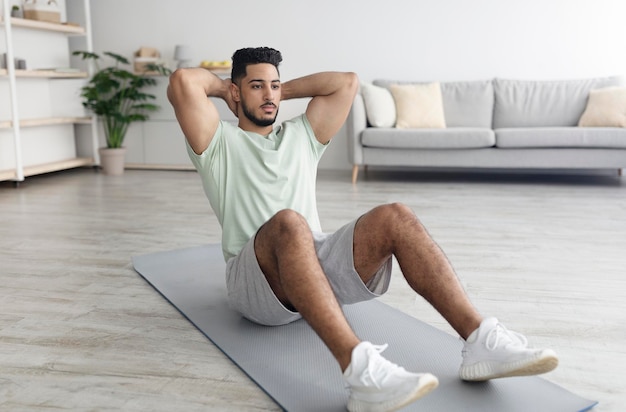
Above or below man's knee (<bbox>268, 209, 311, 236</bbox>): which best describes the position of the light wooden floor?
below

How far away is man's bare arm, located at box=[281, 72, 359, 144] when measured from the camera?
208cm

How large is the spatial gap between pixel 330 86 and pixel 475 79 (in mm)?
4024

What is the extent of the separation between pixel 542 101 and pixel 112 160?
12.5 feet

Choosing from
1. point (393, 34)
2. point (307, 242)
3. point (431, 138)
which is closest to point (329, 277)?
point (307, 242)

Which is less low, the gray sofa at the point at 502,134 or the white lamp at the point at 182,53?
the white lamp at the point at 182,53

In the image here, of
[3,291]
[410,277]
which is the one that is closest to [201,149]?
[410,277]

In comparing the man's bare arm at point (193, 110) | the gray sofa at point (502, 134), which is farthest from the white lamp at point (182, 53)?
the man's bare arm at point (193, 110)

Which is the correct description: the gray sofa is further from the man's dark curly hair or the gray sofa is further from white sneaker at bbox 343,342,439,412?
white sneaker at bbox 343,342,439,412

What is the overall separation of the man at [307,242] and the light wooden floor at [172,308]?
0.90ft

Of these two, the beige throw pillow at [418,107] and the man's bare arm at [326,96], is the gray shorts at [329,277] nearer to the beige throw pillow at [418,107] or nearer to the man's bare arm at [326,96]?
the man's bare arm at [326,96]

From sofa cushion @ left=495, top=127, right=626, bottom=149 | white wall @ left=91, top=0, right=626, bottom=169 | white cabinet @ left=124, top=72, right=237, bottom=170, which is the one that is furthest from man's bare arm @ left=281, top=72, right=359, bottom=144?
white cabinet @ left=124, top=72, right=237, bottom=170

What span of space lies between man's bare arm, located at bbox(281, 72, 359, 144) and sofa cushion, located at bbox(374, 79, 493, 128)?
3.61 metres

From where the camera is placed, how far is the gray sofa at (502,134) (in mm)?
4906

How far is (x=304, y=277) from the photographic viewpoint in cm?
149
